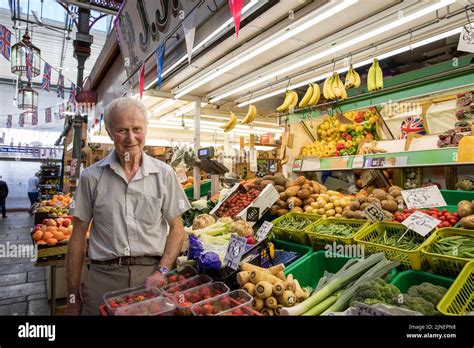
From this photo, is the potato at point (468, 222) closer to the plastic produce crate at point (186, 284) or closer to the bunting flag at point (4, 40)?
the plastic produce crate at point (186, 284)

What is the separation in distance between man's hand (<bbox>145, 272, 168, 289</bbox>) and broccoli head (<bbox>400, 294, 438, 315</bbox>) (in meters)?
1.23

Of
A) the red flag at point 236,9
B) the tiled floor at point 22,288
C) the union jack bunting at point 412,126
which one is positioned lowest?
the tiled floor at point 22,288

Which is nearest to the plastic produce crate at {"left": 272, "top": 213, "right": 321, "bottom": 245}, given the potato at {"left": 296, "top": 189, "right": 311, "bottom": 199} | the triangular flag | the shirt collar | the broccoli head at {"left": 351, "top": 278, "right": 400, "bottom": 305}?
the potato at {"left": 296, "top": 189, "right": 311, "bottom": 199}

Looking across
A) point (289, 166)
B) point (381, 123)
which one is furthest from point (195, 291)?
point (381, 123)

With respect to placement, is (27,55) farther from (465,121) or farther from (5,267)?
(465,121)

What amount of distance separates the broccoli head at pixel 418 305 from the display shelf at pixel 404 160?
178 cm

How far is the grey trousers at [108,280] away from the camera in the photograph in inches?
68.6

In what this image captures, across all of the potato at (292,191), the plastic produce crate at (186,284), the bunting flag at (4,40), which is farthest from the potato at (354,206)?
the bunting flag at (4,40)

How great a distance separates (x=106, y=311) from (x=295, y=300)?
3.06 feet

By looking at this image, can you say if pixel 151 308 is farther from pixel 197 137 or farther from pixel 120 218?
pixel 197 137

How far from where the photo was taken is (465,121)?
3396 millimetres

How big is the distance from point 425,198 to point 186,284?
198cm

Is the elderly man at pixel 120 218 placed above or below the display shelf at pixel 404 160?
below

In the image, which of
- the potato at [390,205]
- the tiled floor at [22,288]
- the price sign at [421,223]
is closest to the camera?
the price sign at [421,223]
